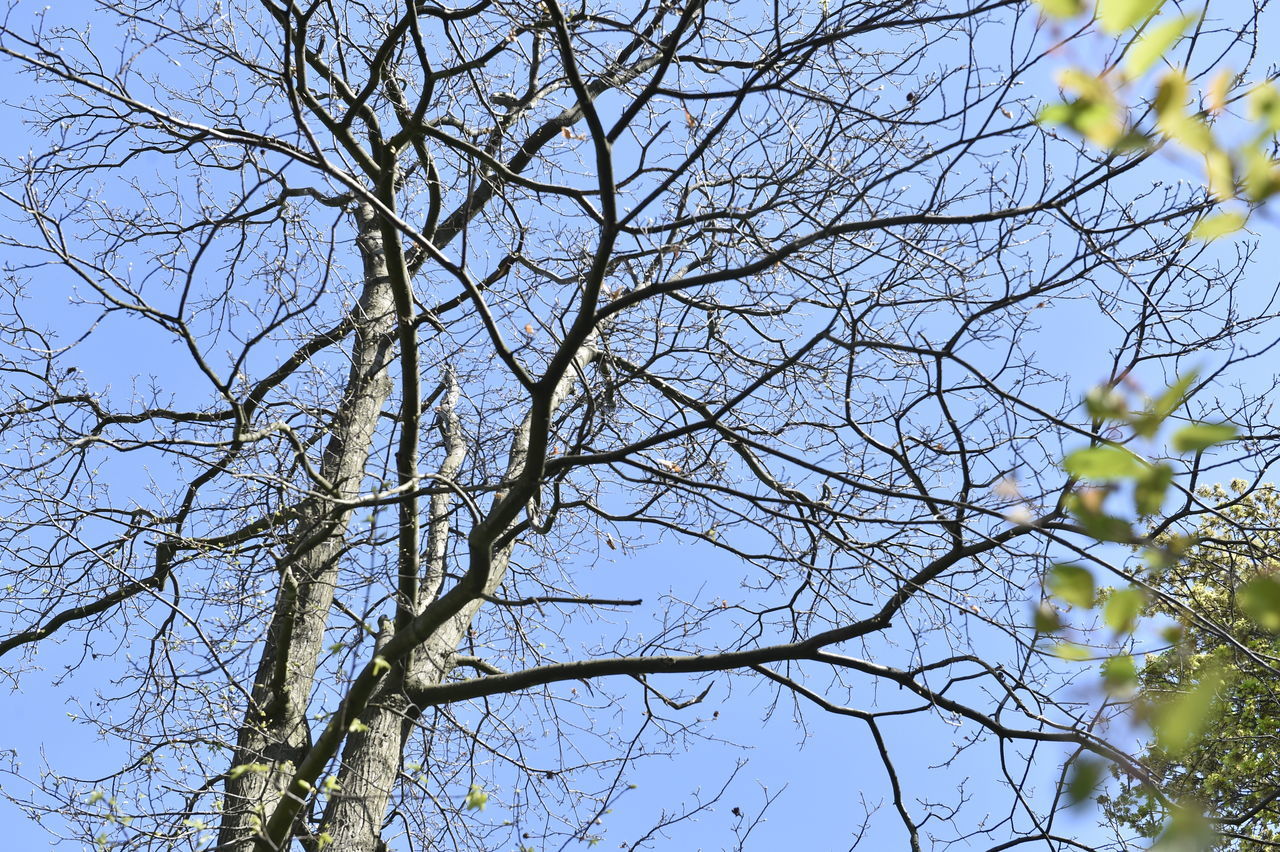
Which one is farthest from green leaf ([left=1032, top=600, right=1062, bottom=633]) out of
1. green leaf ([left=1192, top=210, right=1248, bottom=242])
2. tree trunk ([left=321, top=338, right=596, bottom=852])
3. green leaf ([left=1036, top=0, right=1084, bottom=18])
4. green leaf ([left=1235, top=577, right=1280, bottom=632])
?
tree trunk ([left=321, top=338, right=596, bottom=852])

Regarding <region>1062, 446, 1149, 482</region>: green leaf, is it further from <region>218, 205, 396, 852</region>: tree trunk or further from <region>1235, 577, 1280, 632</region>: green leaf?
<region>218, 205, 396, 852</region>: tree trunk

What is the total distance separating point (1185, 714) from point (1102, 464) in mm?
183

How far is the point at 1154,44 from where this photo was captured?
2.30 ft

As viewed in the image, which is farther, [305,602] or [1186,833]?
[305,602]

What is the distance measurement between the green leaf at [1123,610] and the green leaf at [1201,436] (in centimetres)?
13

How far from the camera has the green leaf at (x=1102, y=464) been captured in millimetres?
702

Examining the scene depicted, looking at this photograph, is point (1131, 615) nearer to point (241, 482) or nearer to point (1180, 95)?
point (1180, 95)

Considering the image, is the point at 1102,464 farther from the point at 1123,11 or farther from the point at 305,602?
the point at 305,602

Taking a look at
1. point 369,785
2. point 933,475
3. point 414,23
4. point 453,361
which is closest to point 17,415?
point 453,361

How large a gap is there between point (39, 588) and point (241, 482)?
165cm

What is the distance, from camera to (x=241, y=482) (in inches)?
212

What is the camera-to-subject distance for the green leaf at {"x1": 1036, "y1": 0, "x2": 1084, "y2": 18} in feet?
2.45

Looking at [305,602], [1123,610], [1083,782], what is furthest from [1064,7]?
[305,602]

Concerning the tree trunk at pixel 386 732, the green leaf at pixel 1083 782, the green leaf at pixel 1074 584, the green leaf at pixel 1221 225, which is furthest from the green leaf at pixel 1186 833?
the tree trunk at pixel 386 732
